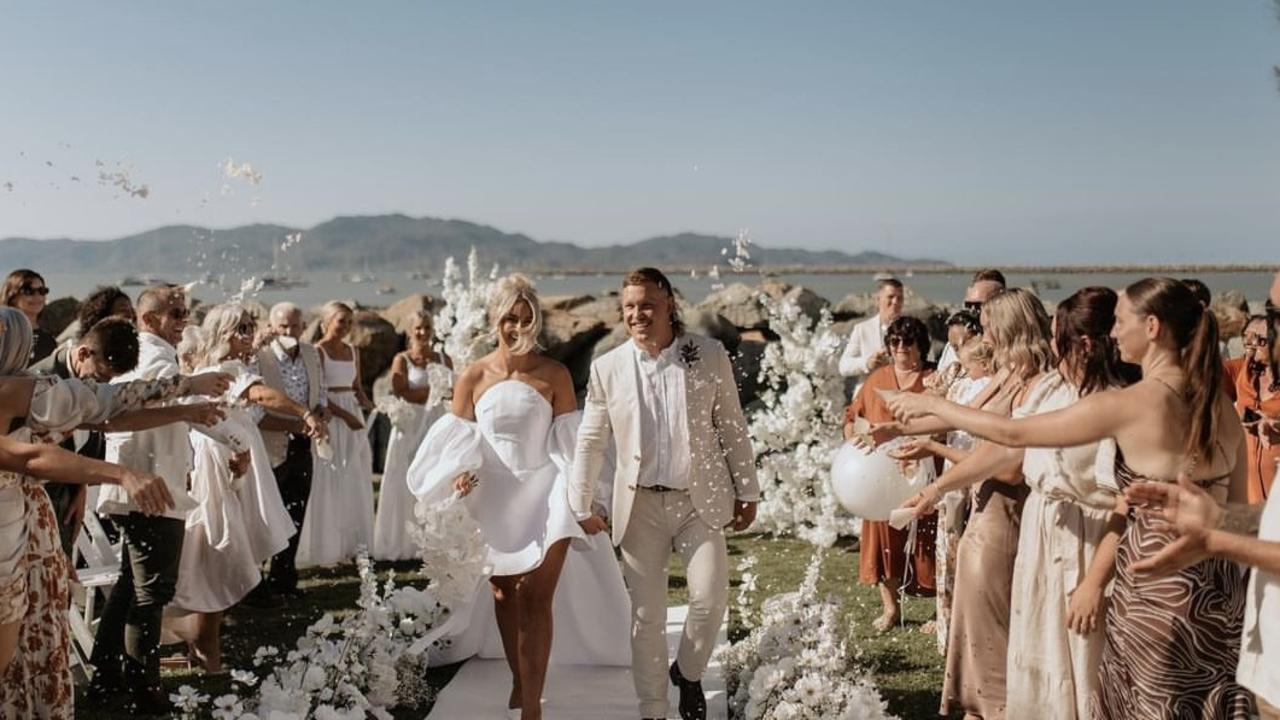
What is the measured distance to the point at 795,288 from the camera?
1702cm

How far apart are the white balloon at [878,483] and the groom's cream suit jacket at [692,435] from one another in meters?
1.37

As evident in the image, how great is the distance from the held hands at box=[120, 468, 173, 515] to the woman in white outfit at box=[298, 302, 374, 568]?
522cm

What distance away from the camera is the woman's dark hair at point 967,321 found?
626 centimetres

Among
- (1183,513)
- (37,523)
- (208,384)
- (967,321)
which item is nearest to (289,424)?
(208,384)

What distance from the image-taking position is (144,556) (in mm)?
5449

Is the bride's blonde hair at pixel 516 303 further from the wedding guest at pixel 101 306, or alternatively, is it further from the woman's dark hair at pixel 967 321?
the woman's dark hair at pixel 967 321

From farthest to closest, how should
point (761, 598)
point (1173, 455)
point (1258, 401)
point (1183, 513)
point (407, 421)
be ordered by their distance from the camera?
point (407, 421) → point (761, 598) → point (1258, 401) → point (1173, 455) → point (1183, 513)

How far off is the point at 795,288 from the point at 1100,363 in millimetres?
13171

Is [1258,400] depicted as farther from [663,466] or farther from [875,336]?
[663,466]

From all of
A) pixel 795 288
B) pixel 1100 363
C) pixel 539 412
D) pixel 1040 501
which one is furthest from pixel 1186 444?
pixel 795 288

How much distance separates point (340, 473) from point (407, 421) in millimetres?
912

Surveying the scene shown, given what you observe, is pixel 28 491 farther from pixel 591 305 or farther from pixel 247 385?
pixel 591 305

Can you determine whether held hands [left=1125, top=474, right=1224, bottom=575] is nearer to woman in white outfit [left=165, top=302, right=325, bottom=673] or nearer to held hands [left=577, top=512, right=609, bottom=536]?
held hands [left=577, top=512, right=609, bottom=536]

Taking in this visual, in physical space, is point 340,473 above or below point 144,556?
below
